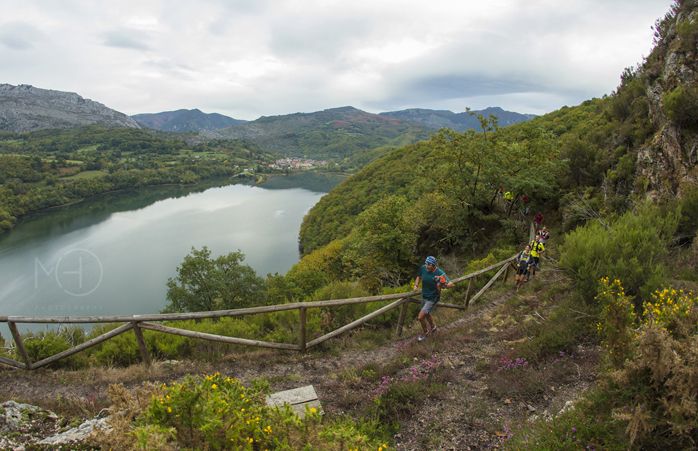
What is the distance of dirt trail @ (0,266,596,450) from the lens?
13.7 feet

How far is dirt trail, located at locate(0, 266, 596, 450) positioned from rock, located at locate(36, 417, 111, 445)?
2.38 ft

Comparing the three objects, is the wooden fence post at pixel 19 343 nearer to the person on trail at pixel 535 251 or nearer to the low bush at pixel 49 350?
the low bush at pixel 49 350

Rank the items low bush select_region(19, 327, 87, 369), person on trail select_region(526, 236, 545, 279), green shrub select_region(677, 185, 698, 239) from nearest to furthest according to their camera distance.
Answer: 1. low bush select_region(19, 327, 87, 369)
2. green shrub select_region(677, 185, 698, 239)
3. person on trail select_region(526, 236, 545, 279)

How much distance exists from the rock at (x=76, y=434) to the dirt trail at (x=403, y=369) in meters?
0.73

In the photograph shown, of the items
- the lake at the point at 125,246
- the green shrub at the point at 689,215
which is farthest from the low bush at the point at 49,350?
the lake at the point at 125,246

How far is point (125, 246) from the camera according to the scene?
183 ft

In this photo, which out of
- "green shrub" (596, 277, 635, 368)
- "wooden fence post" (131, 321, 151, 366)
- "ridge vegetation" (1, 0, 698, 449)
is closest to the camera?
"ridge vegetation" (1, 0, 698, 449)

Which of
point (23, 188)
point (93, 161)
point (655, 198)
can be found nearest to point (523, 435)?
point (655, 198)

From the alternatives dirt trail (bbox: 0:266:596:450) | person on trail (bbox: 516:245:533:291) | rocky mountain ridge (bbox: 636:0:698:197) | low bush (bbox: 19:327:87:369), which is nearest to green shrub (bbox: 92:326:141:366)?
low bush (bbox: 19:327:87:369)

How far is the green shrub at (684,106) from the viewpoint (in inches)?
347

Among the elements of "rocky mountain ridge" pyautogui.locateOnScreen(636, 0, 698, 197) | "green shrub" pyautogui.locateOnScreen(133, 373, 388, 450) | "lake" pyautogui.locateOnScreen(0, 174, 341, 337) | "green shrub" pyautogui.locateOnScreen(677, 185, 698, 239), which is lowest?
"lake" pyautogui.locateOnScreen(0, 174, 341, 337)

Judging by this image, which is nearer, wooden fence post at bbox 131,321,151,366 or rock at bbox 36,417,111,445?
rock at bbox 36,417,111,445

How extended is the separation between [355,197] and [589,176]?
39702 mm

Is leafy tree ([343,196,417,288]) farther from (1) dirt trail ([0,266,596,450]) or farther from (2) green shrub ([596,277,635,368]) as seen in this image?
(2) green shrub ([596,277,635,368])
